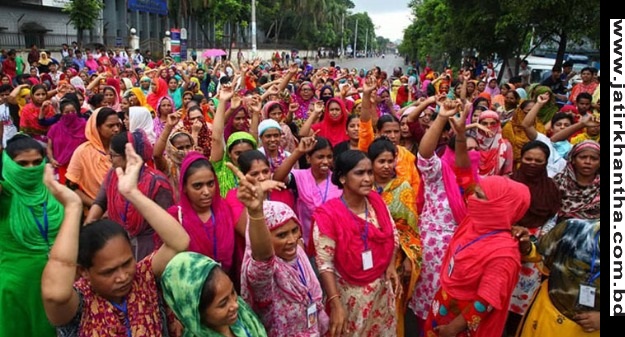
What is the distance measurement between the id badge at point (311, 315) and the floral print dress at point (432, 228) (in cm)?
115

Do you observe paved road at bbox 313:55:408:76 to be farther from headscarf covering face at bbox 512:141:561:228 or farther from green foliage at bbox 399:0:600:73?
headscarf covering face at bbox 512:141:561:228

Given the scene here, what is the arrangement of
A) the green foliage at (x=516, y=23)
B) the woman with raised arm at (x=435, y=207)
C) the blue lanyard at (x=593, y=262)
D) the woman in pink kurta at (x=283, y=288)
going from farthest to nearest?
the green foliage at (x=516, y=23) → the woman with raised arm at (x=435, y=207) → the woman in pink kurta at (x=283, y=288) → the blue lanyard at (x=593, y=262)

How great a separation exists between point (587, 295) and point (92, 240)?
2.28 metres

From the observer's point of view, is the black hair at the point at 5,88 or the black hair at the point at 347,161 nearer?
the black hair at the point at 347,161

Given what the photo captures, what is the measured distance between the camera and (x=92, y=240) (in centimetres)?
213

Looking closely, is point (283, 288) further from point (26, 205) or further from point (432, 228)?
point (26, 205)

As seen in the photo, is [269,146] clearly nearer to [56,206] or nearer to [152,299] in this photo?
[56,206]

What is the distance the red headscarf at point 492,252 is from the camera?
8.11 feet

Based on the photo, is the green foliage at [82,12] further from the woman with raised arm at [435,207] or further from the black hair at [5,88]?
the woman with raised arm at [435,207]

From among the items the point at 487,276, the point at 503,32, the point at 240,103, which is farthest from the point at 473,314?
the point at 503,32

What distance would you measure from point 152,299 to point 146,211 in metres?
0.40

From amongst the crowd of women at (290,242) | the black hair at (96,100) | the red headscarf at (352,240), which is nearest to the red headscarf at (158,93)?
the black hair at (96,100)

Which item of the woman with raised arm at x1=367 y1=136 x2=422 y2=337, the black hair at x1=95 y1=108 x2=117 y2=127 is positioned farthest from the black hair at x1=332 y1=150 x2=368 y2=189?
the black hair at x1=95 y1=108 x2=117 y2=127

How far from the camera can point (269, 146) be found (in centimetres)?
451
